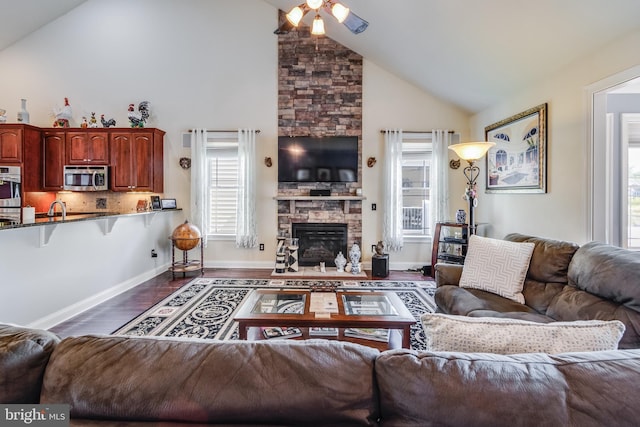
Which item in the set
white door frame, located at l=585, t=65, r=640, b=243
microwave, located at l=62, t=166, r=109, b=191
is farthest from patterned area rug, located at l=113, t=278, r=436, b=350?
microwave, located at l=62, t=166, r=109, b=191

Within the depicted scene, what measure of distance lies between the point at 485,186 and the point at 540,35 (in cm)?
226

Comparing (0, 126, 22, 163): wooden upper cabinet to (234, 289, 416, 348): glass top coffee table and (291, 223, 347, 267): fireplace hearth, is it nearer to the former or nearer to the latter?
(291, 223, 347, 267): fireplace hearth

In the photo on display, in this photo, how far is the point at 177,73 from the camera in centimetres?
516

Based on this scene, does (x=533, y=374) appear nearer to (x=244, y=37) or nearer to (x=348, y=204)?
(x=348, y=204)

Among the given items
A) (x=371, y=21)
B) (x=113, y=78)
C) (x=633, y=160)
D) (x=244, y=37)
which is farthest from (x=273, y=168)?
(x=633, y=160)

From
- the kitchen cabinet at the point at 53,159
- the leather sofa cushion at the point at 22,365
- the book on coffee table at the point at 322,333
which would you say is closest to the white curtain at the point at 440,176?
the book on coffee table at the point at 322,333

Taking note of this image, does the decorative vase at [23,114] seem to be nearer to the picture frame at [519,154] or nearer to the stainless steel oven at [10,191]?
the stainless steel oven at [10,191]

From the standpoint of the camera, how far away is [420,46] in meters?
4.02

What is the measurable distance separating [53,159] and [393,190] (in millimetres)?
5442

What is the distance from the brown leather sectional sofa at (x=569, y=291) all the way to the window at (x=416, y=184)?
250 centimetres

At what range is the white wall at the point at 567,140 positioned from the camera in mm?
2634

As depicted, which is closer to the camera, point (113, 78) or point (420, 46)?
point (420, 46)

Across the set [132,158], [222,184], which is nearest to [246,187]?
[222,184]

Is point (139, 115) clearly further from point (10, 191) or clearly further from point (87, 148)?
point (10, 191)
